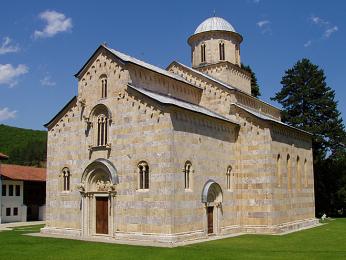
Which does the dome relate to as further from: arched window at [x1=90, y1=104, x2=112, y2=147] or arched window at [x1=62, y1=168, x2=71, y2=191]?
arched window at [x1=62, y1=168, x2=71, y2=191]

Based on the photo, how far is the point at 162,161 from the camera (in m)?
23.5

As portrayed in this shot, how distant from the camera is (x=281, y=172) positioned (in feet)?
99.2

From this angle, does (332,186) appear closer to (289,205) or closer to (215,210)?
(289,205)

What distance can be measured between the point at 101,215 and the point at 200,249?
816cm

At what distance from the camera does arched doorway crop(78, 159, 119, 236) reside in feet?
84.5

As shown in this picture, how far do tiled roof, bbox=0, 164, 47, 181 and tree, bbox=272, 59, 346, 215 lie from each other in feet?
Answer: 93.6

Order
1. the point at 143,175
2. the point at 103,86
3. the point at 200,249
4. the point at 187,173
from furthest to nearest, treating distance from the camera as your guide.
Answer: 1. the point at 103,86
2. the point at 187,173
3. the point at 143,175
4. the point at 200,249

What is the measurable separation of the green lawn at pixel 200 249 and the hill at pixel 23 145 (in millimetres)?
67953

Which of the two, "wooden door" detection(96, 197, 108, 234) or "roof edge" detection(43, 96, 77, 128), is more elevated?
"roof edge" detection(43, 96, 77, 128)

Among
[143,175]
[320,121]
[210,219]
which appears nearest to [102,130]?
[143,175]

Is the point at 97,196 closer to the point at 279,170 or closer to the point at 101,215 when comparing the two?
the point at 101,215

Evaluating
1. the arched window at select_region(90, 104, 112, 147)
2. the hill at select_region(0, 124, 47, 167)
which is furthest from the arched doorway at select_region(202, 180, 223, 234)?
the hill at select_region(0, 124, 47, 167)

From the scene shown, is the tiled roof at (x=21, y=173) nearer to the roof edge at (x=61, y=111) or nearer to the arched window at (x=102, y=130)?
the roof edge at (x=61, y=111)

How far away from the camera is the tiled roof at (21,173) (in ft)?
146
